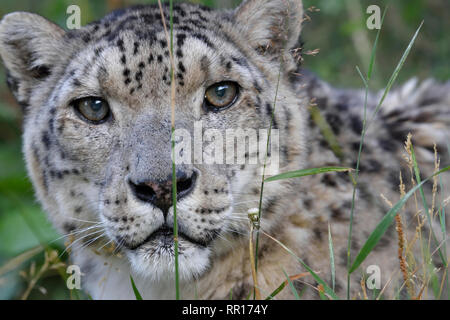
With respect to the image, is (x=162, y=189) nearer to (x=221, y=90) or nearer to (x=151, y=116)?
(x=151, y=116)

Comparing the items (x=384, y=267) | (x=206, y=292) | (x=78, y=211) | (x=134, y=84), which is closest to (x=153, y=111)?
(x=134, y=84)

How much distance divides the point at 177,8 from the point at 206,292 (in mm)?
2076

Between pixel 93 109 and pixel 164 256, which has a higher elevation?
pixel 93 109

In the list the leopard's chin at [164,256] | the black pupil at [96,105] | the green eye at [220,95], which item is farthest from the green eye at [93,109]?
the leopard's chin at [164,256]

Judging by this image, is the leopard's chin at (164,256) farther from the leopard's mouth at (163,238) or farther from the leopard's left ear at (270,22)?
the leopard's left ear at (270,22)

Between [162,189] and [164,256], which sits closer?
[162,189]

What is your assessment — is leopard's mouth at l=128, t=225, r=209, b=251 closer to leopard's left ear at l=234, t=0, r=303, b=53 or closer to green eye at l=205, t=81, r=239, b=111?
green eye at l=205, t=81, r=239, b=111

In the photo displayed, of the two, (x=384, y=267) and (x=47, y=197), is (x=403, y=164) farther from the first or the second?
(x=47, y=197)

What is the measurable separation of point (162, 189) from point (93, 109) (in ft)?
A: 3.53

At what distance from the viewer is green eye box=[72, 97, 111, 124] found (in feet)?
13.6

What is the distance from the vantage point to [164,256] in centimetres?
364

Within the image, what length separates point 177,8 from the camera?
4.59 metres

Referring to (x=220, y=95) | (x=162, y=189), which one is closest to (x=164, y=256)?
(x=162, y=189)

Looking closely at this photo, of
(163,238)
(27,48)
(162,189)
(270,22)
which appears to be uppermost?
(270,22)
